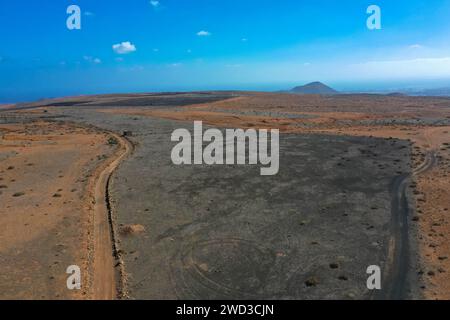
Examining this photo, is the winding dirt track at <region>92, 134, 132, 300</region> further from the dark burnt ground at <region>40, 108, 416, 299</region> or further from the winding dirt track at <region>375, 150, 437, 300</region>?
the winding dirt track at <region>375, 150, 437, 300</region>

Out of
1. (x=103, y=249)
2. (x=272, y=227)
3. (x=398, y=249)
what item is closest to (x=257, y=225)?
(x=272, y=227)

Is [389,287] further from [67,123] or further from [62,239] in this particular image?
[67,123]

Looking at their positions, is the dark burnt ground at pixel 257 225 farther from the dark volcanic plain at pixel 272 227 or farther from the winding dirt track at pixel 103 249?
the winding dirt track at pixel 103 249

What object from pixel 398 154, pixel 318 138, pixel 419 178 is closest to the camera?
pixel 419 178

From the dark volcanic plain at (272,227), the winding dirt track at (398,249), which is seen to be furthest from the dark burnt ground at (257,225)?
the winding dirt track at (398,249)

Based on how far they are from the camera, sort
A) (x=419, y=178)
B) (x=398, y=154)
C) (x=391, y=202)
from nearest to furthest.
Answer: (x=391, y=202)
(x=419, y=178)
(x=398, y=154)

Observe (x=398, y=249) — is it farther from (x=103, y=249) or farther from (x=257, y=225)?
(x=103, y=249)

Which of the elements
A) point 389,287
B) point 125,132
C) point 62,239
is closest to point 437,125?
point 125,132
